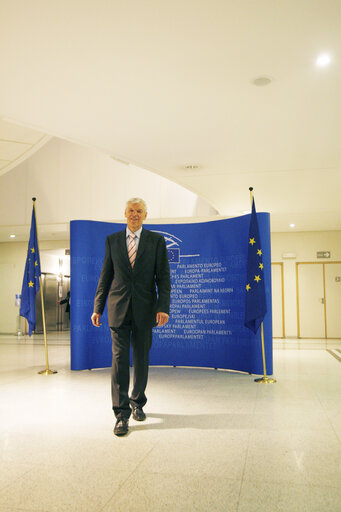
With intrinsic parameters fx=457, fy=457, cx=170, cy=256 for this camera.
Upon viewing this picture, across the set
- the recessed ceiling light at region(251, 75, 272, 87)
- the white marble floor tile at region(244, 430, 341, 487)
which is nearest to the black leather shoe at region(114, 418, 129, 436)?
the white marble floor tile at region(244, 430, 341, 487)

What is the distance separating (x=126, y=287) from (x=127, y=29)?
217 cm

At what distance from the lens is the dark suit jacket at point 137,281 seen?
12.4 feet

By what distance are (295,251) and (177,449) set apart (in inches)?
474

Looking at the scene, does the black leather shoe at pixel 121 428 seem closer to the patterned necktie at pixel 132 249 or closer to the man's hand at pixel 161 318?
the man's hand at pixel 161 318

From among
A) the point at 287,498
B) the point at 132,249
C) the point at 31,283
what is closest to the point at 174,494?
the point at 287,498

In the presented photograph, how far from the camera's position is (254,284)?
618 cm

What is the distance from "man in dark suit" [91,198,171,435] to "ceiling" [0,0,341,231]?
1.50 m

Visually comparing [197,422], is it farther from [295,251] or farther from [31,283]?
[295,251]

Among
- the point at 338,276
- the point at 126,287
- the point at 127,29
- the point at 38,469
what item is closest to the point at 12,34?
the point at 127,29

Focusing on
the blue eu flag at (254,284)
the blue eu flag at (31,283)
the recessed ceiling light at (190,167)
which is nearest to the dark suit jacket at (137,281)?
the blue eu flag at (254,284)

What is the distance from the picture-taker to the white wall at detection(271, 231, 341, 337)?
14.3 meters

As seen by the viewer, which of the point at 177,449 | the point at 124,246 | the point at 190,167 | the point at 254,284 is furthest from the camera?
the point at 190,167

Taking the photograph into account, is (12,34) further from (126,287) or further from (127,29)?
(126,287)

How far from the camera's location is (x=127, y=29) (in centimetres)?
385
